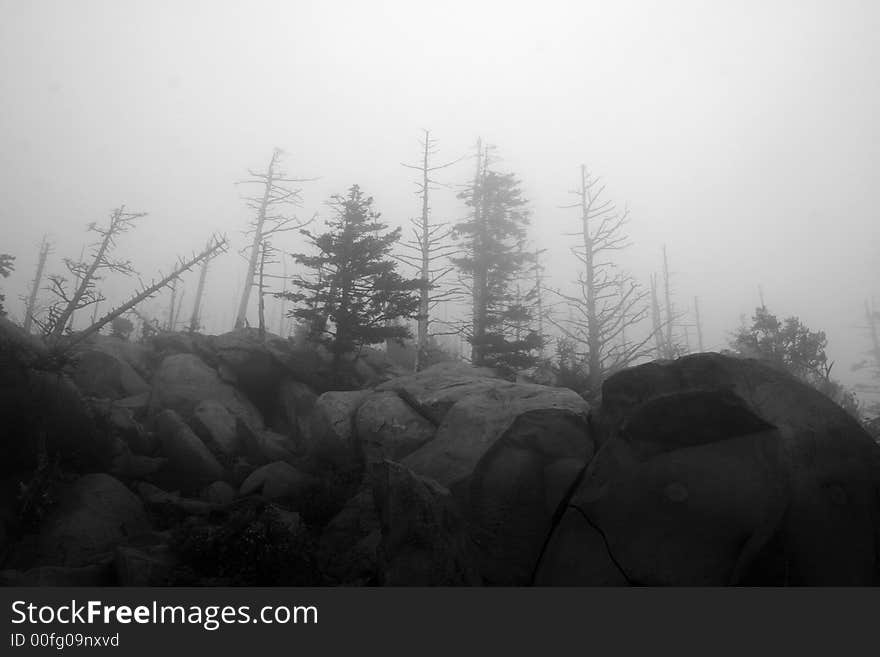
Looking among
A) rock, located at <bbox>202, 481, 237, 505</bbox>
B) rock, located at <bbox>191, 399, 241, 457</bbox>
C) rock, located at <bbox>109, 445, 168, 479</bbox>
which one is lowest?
rock, located at <bbox>202, 481, 237, 505</bbox>

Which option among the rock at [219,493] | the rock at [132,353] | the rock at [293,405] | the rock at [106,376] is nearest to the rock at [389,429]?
the rock at [219,493]

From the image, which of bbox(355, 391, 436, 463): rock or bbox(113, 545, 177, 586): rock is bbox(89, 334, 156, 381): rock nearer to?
bbox(355, 391, 436, 463): rock

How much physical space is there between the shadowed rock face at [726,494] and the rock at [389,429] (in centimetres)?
493

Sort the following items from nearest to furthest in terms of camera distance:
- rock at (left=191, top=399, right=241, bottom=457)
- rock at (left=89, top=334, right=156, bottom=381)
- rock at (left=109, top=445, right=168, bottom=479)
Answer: rock at (left=109, top=445, right=168, bottom=479) < rock at (left=191, top=399, right=241, bottom=457) < rock at (left=89, top=334, right=156, bottom=381)

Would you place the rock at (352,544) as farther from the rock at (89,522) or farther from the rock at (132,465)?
the rock at (132,465)

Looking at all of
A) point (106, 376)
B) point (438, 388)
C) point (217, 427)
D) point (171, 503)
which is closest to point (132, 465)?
point (171, 503)

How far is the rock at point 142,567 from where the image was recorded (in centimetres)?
→ 571

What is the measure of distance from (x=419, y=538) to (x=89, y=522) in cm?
689

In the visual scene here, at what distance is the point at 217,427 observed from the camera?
1230 cm

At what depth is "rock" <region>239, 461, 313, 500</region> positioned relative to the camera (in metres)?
9.36

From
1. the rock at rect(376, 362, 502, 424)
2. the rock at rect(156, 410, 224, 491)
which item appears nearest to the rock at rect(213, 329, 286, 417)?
the rock at rect(156, 410, 224, 491)

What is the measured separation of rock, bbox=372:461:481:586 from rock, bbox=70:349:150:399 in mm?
13944

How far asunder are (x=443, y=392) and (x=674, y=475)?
23.4ft
